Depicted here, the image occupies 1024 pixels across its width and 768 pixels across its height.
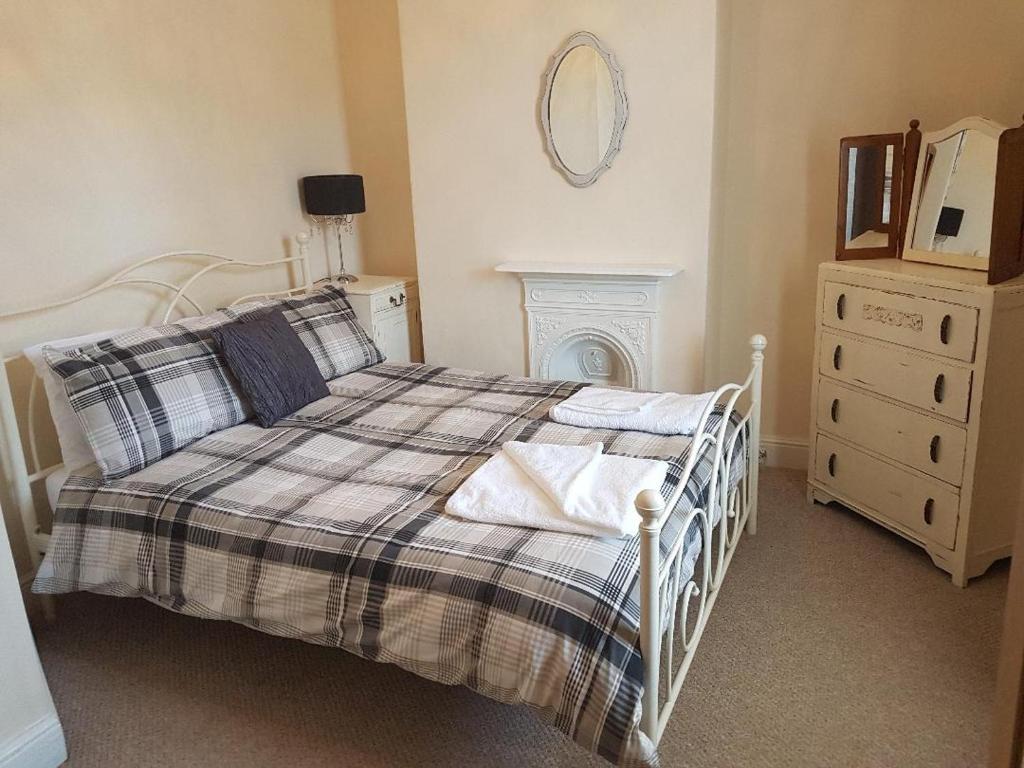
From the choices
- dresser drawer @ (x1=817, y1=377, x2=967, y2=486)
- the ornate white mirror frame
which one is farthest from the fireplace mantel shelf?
the ornate white mirror frame

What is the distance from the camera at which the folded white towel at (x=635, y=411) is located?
2.69 m

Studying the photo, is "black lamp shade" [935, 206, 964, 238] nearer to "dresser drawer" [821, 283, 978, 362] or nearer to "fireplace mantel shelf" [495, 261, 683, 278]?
"dresser drawer" [821, 283, 978, 362]

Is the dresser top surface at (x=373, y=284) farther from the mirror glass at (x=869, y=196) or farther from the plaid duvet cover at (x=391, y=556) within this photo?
the mirror glass at (x=869, y=196)

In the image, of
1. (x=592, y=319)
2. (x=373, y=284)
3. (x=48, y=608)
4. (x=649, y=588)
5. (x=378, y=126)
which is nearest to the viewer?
(x=649, y=588)

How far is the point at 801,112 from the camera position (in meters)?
3.59

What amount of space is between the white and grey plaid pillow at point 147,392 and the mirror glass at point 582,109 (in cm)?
179

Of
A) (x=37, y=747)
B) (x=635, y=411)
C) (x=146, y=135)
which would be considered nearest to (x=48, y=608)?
(x=37, y=747)

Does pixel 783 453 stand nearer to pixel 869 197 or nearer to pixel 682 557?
pixel 869 197

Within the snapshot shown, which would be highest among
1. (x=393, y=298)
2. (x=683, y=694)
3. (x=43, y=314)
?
(x=43, y=314)

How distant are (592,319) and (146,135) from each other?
6.81ft

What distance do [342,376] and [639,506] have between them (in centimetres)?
210

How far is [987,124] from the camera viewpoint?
290 centimetres

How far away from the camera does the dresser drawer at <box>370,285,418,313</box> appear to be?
4.04 m

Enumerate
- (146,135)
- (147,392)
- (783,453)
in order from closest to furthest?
(147,392) → (146,135) → (783,453)
